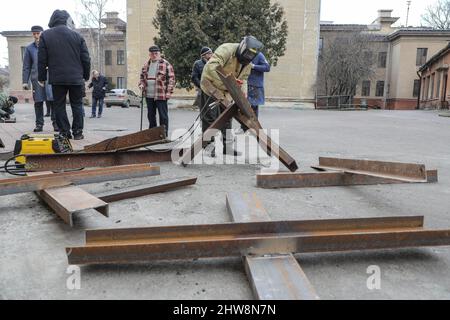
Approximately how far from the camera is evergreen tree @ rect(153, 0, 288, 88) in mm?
21609

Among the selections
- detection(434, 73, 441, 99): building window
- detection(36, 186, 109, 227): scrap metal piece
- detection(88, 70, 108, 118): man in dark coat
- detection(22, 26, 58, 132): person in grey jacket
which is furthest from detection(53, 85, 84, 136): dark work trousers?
detection(434, 73, 441, 99): building window

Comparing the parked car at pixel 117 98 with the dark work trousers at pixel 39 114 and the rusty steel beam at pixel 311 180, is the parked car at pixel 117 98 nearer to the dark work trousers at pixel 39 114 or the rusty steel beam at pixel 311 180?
the dark work trousers at pixel 39 114

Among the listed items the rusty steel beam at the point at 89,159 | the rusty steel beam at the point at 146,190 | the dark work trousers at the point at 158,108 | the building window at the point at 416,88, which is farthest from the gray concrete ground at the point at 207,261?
the building window at the point at 416,88

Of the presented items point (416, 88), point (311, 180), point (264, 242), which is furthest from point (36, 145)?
point (416, 88)

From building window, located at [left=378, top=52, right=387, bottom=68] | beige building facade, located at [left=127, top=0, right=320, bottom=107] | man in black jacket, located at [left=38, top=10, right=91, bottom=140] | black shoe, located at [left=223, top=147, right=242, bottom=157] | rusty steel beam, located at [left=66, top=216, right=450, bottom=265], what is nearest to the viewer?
rusty steel beam, located at [left=66, top=216, right=450, bottom=265]

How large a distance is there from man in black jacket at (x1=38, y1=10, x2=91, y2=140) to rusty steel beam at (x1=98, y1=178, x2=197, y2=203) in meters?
3.29

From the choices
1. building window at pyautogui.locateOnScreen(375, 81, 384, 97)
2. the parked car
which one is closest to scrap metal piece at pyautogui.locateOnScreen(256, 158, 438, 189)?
the parked car

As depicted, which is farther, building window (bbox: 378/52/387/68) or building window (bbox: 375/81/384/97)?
building window (bbox: 375/81/384/97)

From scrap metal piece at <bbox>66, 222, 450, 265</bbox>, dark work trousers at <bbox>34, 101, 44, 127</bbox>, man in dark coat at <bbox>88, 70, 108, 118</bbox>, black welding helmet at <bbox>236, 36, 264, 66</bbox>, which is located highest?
black welding helmet at <bbox>236, 36, 264, 66</bbox>

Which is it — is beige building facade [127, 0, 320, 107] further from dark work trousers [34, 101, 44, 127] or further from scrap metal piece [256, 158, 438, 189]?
scrap metal piece [256, 158, 438, 189]

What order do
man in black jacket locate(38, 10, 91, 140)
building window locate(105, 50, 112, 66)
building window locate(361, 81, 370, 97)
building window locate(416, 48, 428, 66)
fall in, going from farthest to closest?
building window locate(105, 50, 112, 66) < building window locate(361, 81, 370, 97) < building window locate(416, 48, 428, 66) < man in black jacket locate(38, 10, 91, 140)

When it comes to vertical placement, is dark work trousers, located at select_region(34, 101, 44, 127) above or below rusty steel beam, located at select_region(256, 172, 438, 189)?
above
